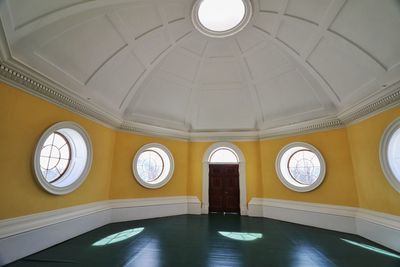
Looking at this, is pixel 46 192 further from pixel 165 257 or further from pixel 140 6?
pixel 140 6

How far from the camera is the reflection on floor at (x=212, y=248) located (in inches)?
140

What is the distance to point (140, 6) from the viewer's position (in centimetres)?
430

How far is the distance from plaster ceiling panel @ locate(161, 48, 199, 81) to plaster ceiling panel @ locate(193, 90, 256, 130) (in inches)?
43.3

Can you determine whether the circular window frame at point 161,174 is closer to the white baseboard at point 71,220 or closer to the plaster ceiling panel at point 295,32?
the white baseboard at point 71,220

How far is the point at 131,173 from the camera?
6.85m

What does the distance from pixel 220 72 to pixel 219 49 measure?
0.97m

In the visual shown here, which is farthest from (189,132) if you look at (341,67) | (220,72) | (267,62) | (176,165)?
(341,67)

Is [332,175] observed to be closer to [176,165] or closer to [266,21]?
[266,21]

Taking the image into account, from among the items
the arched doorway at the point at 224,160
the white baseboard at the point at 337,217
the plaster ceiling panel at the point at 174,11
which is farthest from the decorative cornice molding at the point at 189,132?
the plaster ceiling panel at the point at 174,11

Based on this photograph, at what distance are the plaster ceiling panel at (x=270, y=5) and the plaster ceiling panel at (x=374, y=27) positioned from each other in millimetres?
1355

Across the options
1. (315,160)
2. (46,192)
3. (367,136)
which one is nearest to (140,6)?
(46,192)

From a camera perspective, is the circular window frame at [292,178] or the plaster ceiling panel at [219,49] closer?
the plaster ceiling panel at [219,49]

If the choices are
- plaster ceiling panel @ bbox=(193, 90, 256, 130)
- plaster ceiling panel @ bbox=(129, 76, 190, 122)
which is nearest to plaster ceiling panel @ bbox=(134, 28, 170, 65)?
plaster ceiling panel @ bbox=(129, 76, 190, 122)

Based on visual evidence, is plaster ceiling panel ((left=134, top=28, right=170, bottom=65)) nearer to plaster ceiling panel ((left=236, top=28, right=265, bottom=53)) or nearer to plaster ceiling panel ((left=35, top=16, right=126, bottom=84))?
plaster ceiling panel ((left=35, top=16, right=126, bottom=84))
